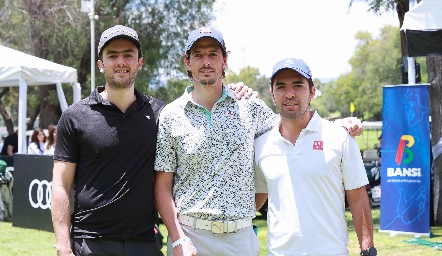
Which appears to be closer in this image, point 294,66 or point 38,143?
point 294,66

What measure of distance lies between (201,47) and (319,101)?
108 metres

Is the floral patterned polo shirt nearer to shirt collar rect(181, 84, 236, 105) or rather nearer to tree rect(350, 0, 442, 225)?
shirt collar rect(181, 84, 236, 105)

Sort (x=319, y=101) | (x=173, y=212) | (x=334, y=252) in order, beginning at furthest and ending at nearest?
(x=319, y=101)
(x=173, y=212)
(x=334, y=252)

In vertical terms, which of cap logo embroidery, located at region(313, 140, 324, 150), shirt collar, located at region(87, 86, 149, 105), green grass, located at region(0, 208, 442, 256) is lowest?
green grass, located at region(0, 208, 442, 256)

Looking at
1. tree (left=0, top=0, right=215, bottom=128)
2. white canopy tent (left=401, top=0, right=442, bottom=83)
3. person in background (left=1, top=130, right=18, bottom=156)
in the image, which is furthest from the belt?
tree (left=0, top=0, right=215, bottom=128)

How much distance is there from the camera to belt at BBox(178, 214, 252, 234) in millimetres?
3965

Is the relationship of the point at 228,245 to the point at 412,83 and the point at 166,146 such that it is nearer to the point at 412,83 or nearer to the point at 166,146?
the point at 166,146

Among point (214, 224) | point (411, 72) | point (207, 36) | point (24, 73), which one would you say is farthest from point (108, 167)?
point (24, 73)

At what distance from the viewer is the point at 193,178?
156 inches

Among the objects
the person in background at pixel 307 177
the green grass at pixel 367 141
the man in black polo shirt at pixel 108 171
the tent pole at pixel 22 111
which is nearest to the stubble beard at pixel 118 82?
the man in black polo shirt at pixel 108 171

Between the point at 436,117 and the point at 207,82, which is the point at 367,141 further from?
the point at 207,82

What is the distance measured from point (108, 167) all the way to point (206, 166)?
0.57 meters

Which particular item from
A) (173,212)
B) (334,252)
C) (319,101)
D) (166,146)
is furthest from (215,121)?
(319,101)

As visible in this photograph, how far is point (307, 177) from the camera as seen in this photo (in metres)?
3.68
